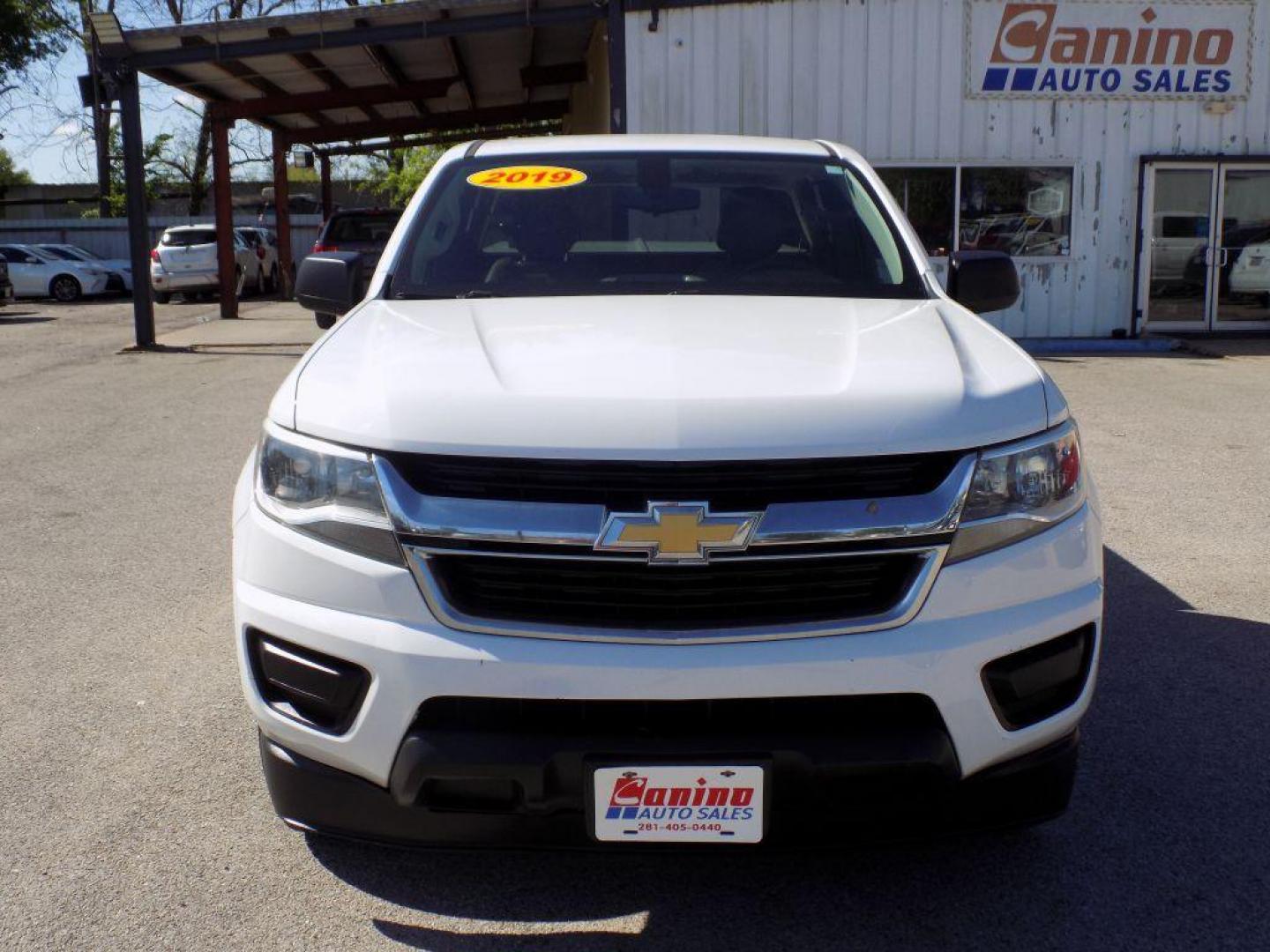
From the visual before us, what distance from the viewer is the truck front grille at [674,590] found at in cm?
242

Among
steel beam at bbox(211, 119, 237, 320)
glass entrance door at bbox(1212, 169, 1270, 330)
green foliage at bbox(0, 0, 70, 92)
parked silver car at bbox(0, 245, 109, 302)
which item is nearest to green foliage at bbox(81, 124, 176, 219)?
green foliage at bbox(0, 0, 70, 92)

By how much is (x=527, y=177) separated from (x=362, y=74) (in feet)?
51.5

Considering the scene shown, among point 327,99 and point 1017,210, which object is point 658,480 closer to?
point 1017,210

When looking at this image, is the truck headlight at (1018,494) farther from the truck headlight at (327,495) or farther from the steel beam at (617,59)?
the steel beam at (617,59)

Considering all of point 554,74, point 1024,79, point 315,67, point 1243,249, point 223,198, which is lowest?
point 1243,249

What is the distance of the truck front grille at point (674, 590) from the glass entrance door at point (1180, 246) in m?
14.7

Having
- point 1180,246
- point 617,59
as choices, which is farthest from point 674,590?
point 1180,246

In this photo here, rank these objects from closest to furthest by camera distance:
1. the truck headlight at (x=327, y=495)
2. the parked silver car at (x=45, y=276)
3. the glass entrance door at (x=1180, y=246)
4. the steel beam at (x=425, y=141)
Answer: the truck headlight at (x=327, y=495) < the glass entrance door at (x=1180, y=246) < the steel beam at (x=425, y=141) < the parked silver car at (x=45, y=276)

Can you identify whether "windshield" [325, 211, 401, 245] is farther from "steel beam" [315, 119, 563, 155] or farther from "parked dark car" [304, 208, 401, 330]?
"steel beam" [315, 119, 563, 155]

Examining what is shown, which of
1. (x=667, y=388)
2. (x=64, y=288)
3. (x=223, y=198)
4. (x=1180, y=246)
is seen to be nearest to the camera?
(x=667, y=388)

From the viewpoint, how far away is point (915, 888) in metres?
2.91

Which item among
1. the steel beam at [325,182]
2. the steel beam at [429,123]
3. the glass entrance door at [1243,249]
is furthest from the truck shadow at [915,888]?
the steel beam at [325,182]

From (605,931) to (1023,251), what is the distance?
46.6 feet

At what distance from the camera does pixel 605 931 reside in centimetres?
275
